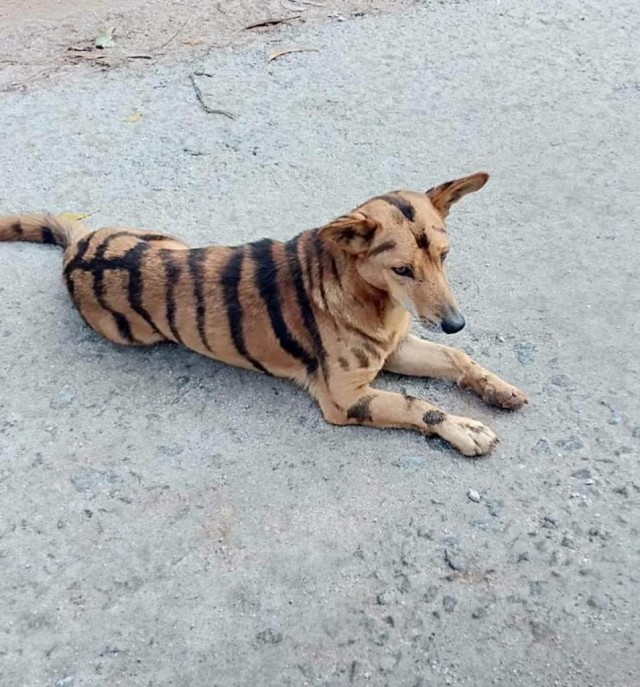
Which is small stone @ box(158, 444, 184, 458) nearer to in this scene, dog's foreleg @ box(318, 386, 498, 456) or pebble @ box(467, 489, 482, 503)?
dog's foreleg @ box(318, 386, 498, 456)

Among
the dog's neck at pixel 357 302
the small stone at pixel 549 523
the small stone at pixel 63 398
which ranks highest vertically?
the dog's neck at pixel 357 302

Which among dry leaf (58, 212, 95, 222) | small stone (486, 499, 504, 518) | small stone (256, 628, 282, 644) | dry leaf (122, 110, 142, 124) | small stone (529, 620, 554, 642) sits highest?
small stone (486, 499, 504, 518)

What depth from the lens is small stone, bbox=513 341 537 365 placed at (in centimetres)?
449

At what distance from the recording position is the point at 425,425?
4059 mm

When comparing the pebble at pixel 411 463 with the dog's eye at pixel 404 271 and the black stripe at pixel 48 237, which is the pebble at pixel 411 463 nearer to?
the dog's eye at pixel 404 271

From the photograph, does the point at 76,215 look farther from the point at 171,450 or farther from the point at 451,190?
the point at 451,190

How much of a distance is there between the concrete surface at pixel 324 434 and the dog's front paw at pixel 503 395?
5cm

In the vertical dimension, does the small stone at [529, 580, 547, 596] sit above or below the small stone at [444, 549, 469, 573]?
above

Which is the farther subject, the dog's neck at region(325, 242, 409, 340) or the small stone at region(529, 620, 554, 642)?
the dog's neck at region(325, 242, 409, 340)

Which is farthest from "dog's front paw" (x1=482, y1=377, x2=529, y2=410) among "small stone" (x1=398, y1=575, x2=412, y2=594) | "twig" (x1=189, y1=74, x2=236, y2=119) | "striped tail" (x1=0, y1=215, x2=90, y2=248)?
"twig" (x1=189, y1=74, x2=236, y2=119)

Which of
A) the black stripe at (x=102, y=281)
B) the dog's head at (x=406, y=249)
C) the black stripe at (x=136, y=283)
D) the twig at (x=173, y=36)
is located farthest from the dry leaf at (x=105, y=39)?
the dog's head at (x=406, y=249)

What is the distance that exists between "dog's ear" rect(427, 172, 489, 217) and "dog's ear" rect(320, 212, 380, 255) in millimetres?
386

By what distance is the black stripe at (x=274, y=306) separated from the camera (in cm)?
425

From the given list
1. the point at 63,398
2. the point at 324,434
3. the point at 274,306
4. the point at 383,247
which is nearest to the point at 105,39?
the point at 63,398
